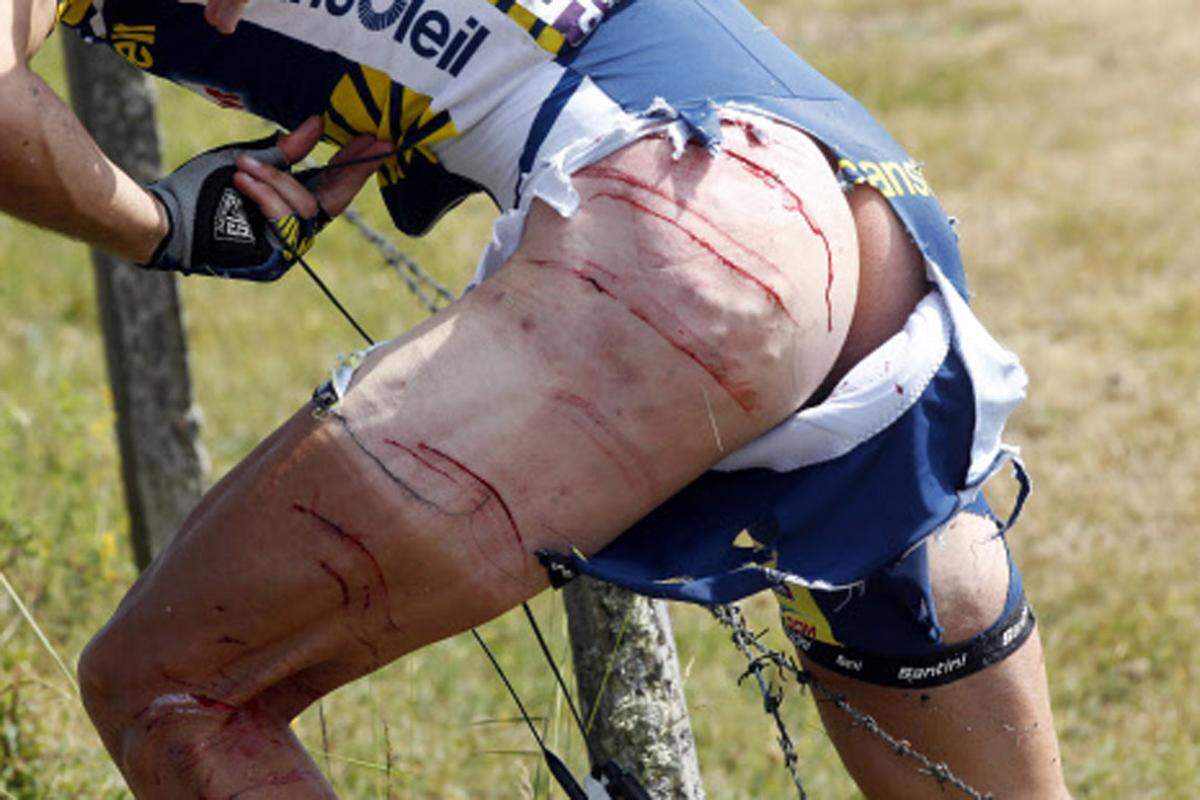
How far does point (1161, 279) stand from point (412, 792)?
13.9 ft

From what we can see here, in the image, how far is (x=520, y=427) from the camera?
1.94 m

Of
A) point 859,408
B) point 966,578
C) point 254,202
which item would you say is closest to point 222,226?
point 254,202

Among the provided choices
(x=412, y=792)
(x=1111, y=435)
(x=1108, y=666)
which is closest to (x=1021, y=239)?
(x=1111, y=435)

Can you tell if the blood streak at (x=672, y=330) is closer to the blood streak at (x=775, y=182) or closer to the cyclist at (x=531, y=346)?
the cyclist at (x=531, y=346)

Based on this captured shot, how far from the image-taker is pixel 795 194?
2008 mm

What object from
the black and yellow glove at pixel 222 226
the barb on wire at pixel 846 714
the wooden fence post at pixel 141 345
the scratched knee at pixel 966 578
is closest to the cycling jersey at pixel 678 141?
the black and yellow glove at pixel 222 226

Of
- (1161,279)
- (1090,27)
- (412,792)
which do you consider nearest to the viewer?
(412,792)

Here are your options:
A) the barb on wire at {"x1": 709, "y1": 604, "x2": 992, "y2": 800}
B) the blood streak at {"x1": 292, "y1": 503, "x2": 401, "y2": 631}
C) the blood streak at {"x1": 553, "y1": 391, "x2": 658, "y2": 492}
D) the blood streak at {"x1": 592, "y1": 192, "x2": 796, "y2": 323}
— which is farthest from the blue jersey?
the barb on wire at {"x1": 709, "y1": 604, "x2": 992, "y2": 800}

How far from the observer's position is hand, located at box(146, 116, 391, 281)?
2.15m

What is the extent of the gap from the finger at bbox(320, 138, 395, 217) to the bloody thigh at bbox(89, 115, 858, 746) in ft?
1.02

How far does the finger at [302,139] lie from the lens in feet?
7.22

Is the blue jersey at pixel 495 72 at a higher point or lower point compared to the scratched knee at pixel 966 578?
higher

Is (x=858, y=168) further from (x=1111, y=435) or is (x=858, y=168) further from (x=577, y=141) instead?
(x=1111, y=435)

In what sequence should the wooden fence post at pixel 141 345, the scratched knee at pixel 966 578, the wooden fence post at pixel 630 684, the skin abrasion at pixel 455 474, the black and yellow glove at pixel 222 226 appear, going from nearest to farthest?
the skin abrasion at pixel 455 474 → the black and yellow glove at pixel 222 226 → the scratched knee at pixel 966 578 → the wooden fence post at pixel 630 684 → the wooden fence post at pixel 141 345
